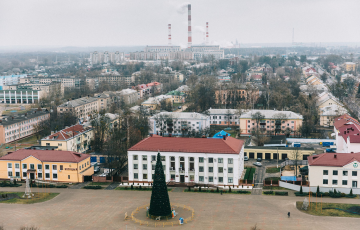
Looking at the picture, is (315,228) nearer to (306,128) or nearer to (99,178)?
(99,178)

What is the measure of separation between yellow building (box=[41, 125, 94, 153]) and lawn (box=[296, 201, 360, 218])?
19.4 m

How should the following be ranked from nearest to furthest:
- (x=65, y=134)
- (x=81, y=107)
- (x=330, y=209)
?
1. (x=330, y=209)
2. (x=65, y=134)
3. (x=81, y=107)

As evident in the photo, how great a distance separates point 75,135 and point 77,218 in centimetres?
1474

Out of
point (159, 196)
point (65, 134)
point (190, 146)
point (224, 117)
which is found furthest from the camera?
point (224, 117)

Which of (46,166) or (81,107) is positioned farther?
(81,107)

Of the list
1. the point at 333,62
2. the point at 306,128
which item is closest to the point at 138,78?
the point at 306,128

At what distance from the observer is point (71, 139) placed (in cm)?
3394

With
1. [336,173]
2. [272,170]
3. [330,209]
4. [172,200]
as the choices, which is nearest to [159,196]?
[172,200]

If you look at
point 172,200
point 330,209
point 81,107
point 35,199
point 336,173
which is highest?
point 81,107

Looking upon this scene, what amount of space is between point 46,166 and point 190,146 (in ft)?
32.7

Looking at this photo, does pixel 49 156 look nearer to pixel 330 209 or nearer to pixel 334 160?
pixel 330 209

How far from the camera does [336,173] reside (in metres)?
24.7

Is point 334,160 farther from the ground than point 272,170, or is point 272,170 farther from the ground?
point 334,160

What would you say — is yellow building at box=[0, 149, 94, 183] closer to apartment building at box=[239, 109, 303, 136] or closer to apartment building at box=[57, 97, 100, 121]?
apartment building at box=[57, 97, 100, 121]
